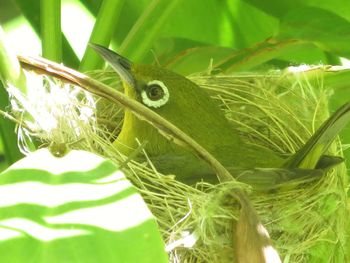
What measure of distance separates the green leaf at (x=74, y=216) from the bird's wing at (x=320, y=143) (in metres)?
0.59

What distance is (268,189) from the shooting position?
5.75 feet

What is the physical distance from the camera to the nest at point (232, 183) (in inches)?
58.8

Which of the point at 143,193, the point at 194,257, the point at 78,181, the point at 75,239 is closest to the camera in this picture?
the point at 75,239

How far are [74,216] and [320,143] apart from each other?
2.78ft

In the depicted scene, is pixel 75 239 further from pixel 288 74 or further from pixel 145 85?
pixel 288 74

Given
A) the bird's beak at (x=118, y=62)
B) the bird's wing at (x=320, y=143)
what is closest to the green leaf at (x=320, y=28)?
the bird's wing at (x=320, y=143)

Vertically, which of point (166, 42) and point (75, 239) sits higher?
point (166, 42)

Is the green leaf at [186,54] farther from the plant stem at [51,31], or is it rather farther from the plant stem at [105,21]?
the plant stem at [51,31]

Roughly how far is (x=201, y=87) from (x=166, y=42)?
7.2 inches

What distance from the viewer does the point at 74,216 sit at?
1.02 meters

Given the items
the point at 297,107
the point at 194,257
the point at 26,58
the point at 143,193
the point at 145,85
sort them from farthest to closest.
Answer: the point at 297,107, the point at 145,85, the point at 143,193, the point at 194,257, the point at 26,58

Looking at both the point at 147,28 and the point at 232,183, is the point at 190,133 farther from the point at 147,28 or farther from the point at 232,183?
the point at 232,183

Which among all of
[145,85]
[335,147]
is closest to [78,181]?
[145,85]

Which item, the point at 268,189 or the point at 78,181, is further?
the point at 268,189
